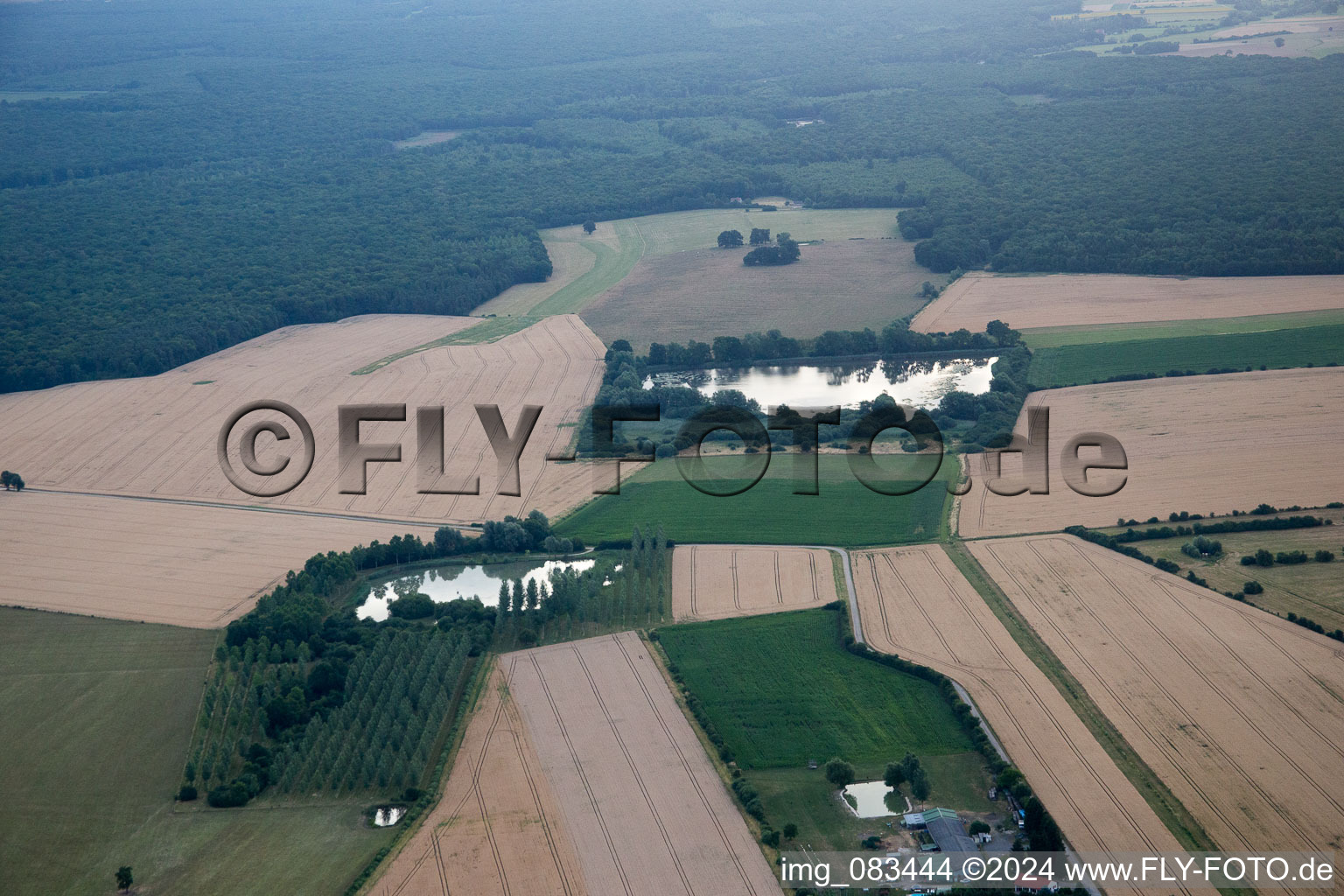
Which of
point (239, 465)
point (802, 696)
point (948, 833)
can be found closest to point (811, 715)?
point (802, 696)

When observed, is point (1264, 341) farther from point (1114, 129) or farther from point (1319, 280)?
point (1114, 129)

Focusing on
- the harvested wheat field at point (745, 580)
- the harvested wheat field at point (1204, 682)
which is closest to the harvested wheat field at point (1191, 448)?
the harvested wheat field at point (1204, 682)

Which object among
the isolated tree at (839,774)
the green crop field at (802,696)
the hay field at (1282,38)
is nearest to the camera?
the isolated tree at (839,774)

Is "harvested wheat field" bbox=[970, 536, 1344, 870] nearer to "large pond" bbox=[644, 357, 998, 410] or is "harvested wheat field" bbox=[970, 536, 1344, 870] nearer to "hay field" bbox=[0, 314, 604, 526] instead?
"large pond" bbox=[644, 357, 998, 410]

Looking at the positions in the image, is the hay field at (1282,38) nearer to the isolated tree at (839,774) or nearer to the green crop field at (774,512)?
the green crop field at (774,512)

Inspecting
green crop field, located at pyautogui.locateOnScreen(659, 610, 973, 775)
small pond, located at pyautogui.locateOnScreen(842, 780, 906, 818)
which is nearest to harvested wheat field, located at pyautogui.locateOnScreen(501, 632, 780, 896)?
green crop field, located at pyautogui.locateOnScreen(659, 610, 973, 775)

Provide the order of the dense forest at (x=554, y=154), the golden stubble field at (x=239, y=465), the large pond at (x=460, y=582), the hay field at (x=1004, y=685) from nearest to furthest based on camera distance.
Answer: the hay field at (x=1004, y=685)
the large pond at (x=460, y=582)
the golden stubble field at (x=239, y=465)
the dense forest at (x=554, y=154)

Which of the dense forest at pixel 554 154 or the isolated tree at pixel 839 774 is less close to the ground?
the dense forest at pixel 554 154
